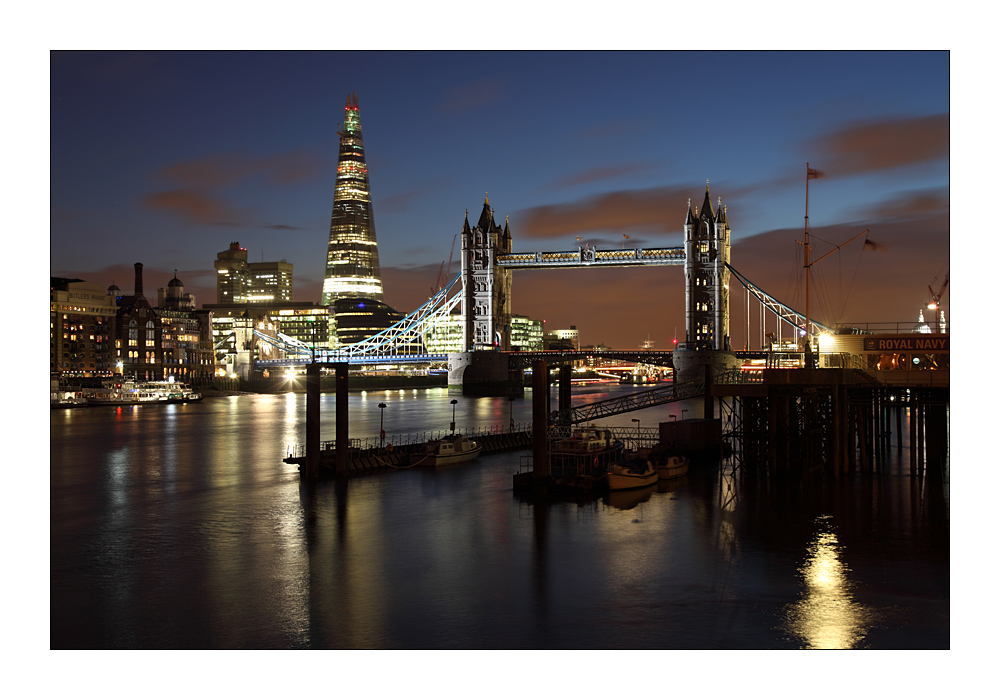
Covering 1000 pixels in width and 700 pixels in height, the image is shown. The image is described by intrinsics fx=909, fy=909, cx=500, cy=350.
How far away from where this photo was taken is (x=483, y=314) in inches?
5832

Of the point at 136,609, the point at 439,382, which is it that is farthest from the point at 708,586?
the point at 439,382

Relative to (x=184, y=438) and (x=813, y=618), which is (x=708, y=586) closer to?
(x=813, y=618)

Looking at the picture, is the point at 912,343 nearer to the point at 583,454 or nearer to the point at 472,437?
the point at 583,454

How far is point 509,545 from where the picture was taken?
2970cm

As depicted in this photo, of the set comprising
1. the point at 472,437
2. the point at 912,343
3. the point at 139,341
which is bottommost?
the point at 472,437

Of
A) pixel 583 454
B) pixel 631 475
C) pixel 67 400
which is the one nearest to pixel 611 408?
pixel 583 454

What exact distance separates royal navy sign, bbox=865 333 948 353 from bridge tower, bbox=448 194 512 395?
103 m

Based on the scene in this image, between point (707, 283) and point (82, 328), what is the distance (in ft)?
341

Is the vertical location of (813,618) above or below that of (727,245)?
below

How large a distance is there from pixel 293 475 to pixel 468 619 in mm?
27656

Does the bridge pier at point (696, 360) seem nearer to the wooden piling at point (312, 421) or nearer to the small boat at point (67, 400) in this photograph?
the small boat at point (67, 400)

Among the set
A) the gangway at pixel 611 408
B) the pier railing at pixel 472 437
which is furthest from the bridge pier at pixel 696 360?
the gangway at pixel 611 408

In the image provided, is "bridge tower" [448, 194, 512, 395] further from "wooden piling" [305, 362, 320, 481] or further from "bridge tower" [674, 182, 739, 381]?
"wooden piling" [305, 362, 320, 481]
